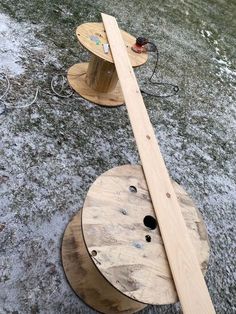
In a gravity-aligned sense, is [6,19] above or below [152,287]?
below

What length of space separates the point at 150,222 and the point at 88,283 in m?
0.74

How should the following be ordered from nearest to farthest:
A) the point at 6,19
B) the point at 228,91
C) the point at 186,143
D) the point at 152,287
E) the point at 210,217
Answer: the point at 152,287
the point at 210,217
the point at 186,143
the point at 6,19
the point at 228,91

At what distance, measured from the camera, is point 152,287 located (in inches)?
81.9

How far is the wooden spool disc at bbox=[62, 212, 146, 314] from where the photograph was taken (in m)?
2.57

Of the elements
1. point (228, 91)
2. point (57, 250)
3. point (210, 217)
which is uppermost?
point (228, 91)

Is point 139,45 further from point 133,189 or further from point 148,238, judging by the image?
point 148,238

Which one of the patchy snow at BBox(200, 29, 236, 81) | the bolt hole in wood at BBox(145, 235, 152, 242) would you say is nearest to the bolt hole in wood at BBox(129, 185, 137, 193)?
the bolt hole in wood at BBox(145, 235, 152, 242)

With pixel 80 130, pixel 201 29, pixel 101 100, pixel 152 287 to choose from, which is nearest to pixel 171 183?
pixel 152 287

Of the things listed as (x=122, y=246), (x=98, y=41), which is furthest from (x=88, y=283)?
(x=98, y=41)

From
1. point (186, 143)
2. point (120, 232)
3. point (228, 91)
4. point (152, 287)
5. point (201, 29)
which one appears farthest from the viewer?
point (201, 29)

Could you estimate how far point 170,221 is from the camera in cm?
242

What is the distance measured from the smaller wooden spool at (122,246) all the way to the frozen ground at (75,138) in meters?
0.15

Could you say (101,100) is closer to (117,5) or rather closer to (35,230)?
(35,230)

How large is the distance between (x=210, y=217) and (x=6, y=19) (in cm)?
367
